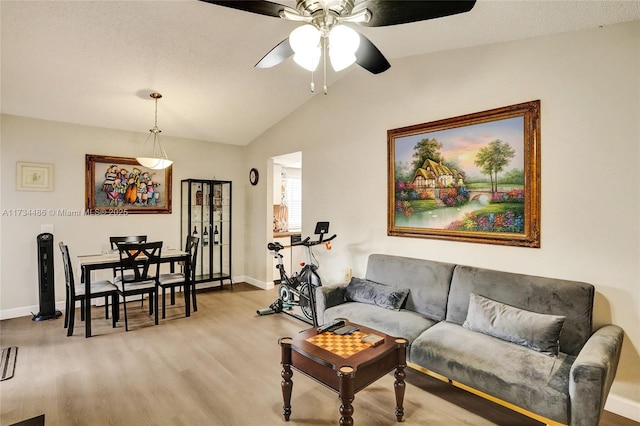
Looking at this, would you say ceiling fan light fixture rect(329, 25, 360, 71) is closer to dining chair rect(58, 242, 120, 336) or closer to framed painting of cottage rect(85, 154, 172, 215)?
dining chair rect(58, 242, 120, 336)

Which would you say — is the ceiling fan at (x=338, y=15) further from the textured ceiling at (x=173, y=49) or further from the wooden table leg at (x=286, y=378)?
the wooden table leg at (x=286, y=378)

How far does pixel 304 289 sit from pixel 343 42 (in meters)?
2.88

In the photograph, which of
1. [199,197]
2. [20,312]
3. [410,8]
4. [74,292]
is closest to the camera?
[410,8]

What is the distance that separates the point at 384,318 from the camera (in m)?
2.82

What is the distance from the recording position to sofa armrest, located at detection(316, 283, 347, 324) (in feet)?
10.7

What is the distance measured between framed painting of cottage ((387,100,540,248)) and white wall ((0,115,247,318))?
3.65 metres

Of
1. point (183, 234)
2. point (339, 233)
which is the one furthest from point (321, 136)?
point (183, 234)

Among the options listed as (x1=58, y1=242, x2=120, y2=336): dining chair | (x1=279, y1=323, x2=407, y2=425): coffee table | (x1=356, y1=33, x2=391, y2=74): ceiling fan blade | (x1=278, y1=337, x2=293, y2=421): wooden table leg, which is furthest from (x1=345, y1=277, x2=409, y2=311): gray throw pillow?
(x1=58, y1=242, x2=120, y2=336): dining chair

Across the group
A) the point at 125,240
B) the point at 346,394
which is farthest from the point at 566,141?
the point at 125,240

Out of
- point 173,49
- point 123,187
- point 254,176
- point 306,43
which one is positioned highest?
point 173,49

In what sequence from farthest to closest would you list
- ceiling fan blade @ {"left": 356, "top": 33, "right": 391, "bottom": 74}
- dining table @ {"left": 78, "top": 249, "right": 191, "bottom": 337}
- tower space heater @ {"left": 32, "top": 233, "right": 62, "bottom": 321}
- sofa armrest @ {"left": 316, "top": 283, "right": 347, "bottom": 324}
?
tower space heater @ {"left": 32, "top": 233, "right": 62, "bottom": 321} → dining table @ {"left": 78, "top": 249, "right": 191, "bottom": 337} → sofa armrest @ {"left": 316, "top": 283, "right": 347, "bottom": 324} → ceiling fan blade @ {"left": 356, "top": 33, "right": 391, "bottom": 74}

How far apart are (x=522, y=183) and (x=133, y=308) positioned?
4800 millimetres

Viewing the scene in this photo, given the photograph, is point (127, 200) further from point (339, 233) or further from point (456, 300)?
point (456, 300)

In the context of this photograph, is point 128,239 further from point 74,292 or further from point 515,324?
point 515,324
